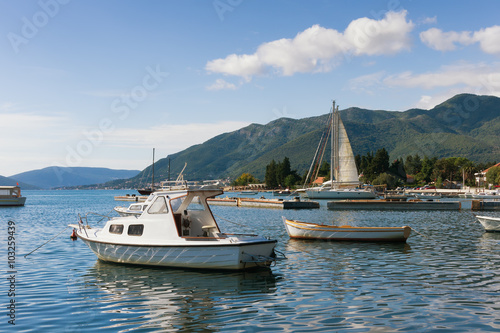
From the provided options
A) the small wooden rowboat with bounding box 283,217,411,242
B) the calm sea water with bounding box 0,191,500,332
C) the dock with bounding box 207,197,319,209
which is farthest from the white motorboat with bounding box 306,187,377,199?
the calm sea water with bounding box 0,191,500,332

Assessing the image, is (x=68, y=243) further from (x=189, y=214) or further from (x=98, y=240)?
(x=189, y=214)

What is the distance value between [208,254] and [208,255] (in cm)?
7

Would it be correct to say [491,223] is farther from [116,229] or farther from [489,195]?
[489,195]

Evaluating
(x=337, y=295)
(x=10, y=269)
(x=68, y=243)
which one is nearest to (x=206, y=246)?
(x=337, y=295)

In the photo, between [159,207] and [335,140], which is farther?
[335,140]

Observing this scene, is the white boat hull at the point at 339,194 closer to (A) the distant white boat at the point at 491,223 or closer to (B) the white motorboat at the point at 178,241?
(A) the distant white boat at the point at 491,223

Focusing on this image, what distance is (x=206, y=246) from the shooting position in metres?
21.2

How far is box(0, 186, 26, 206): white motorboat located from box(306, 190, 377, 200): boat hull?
3163 inches

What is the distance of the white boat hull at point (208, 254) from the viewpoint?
21.1 meters

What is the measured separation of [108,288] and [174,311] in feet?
17.6

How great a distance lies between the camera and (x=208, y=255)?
2133cm

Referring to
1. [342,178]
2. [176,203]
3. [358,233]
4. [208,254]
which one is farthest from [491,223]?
[342,178]

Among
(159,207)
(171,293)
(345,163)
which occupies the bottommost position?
(171,293)

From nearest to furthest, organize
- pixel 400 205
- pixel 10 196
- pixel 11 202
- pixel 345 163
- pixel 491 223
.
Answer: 1. pixel 491 223
2. pixel 400 205
3. pixel 11 202
4. pixel 10 196
5. pixel 345 163
